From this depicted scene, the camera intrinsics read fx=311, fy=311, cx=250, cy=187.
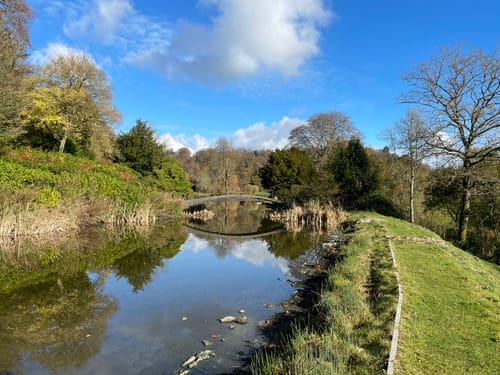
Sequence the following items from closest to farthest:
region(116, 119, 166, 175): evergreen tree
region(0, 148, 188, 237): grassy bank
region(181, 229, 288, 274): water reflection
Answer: region(181, 229, 288, 274): water reflection < region(0, 148, 188, 237): grassy bank < region(116, 119, 166, 175): evergreen tree

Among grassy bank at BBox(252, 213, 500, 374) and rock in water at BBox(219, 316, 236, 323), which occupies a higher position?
grassy bank at BBox(252, 213, 500, 374)

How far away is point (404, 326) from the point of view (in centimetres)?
446

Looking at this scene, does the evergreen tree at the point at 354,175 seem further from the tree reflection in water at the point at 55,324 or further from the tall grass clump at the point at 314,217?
the tree reflection in water at the point at 55,324

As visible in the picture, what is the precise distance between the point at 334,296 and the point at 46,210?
12.2 m

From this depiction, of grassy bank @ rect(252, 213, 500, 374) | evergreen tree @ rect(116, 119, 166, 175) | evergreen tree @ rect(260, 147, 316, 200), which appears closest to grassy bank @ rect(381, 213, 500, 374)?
grassy bank @ rect(252, 213, 500, 374)

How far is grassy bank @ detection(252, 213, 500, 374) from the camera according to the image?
3.65 m

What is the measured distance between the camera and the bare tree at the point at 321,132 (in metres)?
37.8

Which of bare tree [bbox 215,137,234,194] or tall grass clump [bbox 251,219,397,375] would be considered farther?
bare tree [bbox 215,137,234,194]

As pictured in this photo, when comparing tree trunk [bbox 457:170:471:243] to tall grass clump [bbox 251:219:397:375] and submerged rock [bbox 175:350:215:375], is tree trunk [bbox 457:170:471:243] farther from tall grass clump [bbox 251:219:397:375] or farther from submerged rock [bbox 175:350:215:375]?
submerged rock [bbox 175:350:215:375]

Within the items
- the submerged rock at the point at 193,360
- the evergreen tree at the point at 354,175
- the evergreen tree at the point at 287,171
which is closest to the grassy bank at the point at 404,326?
the submerged rock at the point at 193,360

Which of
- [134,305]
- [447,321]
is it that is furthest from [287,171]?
[447,321]

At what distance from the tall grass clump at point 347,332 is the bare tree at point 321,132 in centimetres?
3132

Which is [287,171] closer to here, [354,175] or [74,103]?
[354,175]

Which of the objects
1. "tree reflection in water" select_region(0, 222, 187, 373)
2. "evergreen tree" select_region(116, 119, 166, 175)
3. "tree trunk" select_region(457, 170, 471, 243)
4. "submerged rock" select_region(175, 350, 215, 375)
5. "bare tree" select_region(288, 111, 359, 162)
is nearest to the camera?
"submerged rock" select_region(175, 350, 215, 375)
